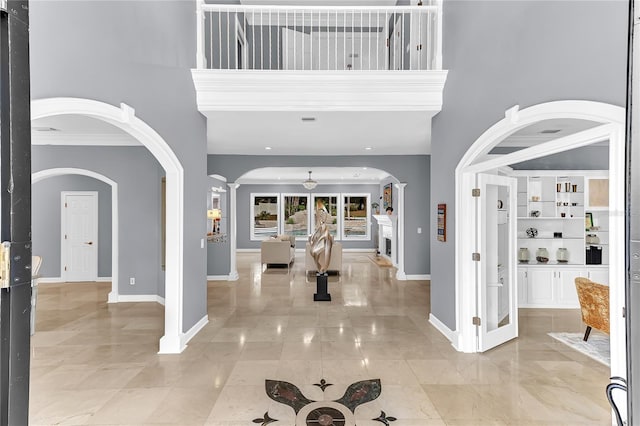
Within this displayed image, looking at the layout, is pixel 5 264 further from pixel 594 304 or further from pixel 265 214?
pixel 265 214

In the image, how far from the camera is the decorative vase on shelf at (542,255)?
5.28 metres

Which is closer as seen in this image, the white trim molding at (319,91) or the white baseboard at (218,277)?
the white trim molding at (319,91)

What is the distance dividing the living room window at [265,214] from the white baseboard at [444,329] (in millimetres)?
9311

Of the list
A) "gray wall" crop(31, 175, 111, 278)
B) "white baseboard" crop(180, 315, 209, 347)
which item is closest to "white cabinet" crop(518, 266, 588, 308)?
"white baseboard" crop(180, 315, 209, 347)

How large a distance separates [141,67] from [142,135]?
663 mm

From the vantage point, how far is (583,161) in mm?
5277

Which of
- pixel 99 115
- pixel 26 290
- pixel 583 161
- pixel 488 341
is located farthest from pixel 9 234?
pixel 583 161

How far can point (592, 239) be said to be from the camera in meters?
5.34

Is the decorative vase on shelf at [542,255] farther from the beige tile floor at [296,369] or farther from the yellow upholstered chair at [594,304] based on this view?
the yellow upholstered chair at [594,304]

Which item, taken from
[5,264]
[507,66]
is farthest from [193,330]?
[507,66]

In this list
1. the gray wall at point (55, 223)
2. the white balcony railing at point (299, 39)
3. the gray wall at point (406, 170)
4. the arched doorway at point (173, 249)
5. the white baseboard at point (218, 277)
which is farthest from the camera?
the white baseboard at point (218, 277)

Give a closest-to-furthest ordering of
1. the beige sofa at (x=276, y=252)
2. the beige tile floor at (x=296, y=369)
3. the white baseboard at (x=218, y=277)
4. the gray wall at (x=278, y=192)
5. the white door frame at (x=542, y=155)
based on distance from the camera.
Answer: the white door frame at (x=542, y=155) < the beige tile floor at (x=296, y=369) < the white baseboard at (x=218, y=277) < the beige sofa at (x=276, y=252) < the gray wall at (x=278, y=192)

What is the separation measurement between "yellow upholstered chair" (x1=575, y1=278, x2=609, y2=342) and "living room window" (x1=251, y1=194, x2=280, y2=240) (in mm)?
10533

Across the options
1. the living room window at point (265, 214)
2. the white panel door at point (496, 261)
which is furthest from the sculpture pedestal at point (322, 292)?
the living room window at point (265, 214)
